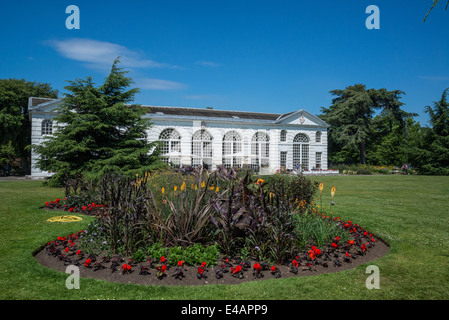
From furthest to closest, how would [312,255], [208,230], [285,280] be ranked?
[208,230]
[312,255]
[285,280]

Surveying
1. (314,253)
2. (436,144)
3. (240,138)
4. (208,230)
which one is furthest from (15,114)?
(436,144)

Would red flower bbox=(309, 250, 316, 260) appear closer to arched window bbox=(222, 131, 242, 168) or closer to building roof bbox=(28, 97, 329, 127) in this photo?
building roof bbox=(28, 97, 329, 127)

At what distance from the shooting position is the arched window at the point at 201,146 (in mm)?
30641

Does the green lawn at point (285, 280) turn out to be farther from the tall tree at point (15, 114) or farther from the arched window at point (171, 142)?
the tall tree at point (15, 114)

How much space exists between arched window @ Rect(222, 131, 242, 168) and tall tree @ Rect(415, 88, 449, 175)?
2064 centimetres

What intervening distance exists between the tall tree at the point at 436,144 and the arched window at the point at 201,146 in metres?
23.9

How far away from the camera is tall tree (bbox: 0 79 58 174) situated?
1157 inches

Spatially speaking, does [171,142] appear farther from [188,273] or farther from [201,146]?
[188,273]

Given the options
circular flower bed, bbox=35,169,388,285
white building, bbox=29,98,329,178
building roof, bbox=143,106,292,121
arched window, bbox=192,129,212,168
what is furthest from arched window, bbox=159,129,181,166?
circular flower bed, bbox=35,169,388,285

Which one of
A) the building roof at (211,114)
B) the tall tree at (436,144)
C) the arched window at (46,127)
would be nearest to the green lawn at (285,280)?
the arched window at (46,127)

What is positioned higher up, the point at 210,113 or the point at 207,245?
the point at 210,113

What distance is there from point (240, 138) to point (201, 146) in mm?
4409

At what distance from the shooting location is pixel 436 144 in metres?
33.9

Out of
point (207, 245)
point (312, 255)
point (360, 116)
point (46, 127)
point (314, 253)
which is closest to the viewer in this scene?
point (312, 255)
